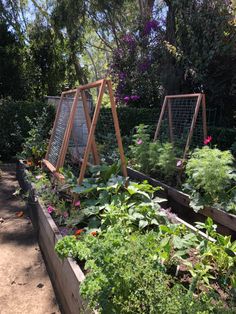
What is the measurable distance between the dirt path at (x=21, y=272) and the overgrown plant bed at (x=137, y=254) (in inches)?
21.6

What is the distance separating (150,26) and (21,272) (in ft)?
32.2

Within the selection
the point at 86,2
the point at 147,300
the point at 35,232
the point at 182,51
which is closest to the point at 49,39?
the point at 86,2

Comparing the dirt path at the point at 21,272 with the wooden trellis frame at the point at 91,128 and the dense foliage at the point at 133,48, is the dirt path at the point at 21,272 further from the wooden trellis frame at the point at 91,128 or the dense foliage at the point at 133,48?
the dense foliage at the point at 133,48

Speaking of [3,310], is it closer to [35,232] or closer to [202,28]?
[35,232]

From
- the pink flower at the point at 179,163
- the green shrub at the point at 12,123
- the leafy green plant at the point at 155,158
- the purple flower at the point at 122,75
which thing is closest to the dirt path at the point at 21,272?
the leafy green plant at the point at 155,158

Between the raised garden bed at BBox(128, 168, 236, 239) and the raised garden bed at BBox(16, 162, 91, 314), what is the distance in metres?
1.77

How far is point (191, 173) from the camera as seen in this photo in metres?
4.35

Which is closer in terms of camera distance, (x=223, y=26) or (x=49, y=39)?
(x=223, y=26)

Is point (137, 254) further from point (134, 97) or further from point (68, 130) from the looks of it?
point (134, 97)

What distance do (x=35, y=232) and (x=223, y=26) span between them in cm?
666

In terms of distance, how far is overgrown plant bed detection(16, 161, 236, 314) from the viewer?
1.88 metres

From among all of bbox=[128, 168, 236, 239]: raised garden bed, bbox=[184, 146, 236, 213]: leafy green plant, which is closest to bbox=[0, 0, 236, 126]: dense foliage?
bbox=[128, 168, 236, 239]: raised garden bed

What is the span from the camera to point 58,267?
299 cm

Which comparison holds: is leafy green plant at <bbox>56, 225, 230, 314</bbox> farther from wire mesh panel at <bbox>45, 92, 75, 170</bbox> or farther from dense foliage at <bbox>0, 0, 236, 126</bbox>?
dense foliage at <bbox>0, 0, 236, 126</bbox>
